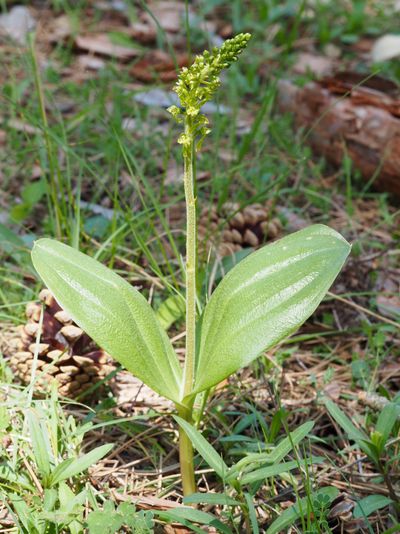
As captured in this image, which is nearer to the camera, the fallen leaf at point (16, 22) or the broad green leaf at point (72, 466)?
the broad green leaf at point (72, 466)

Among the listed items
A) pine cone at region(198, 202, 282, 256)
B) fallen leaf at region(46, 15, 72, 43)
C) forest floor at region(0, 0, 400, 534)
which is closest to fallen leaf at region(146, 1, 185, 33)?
forest floor at region(0, 0, 400, 534)

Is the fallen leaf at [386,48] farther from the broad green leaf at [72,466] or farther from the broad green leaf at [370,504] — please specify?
the broad green leaf at [72,466]

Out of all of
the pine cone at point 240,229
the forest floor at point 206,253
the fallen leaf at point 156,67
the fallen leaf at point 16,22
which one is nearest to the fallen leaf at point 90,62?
the forest floor at point 206,253

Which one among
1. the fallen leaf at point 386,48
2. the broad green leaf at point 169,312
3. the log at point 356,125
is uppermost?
the fallen leaf at point 386,48

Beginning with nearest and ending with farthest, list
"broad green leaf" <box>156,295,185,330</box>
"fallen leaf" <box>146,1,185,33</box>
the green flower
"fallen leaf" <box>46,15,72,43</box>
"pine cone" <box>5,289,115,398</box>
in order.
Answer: the green flower < "pine cone" <box>5,289,115,398</box> < "broad green leaf" <box>156,295,185,330</box> < "fallen leaf" <box>46,15,72,43</box> < "fallen leaf" <box>146,1,185,33</box>

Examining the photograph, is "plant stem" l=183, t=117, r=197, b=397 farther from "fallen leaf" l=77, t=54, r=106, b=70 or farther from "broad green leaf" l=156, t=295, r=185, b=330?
"fallen leaf" l=77, t=54, r=106, b=70

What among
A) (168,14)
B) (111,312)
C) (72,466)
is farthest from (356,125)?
(72,466)

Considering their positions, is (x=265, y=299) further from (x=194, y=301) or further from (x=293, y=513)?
(x=293, y=513)
